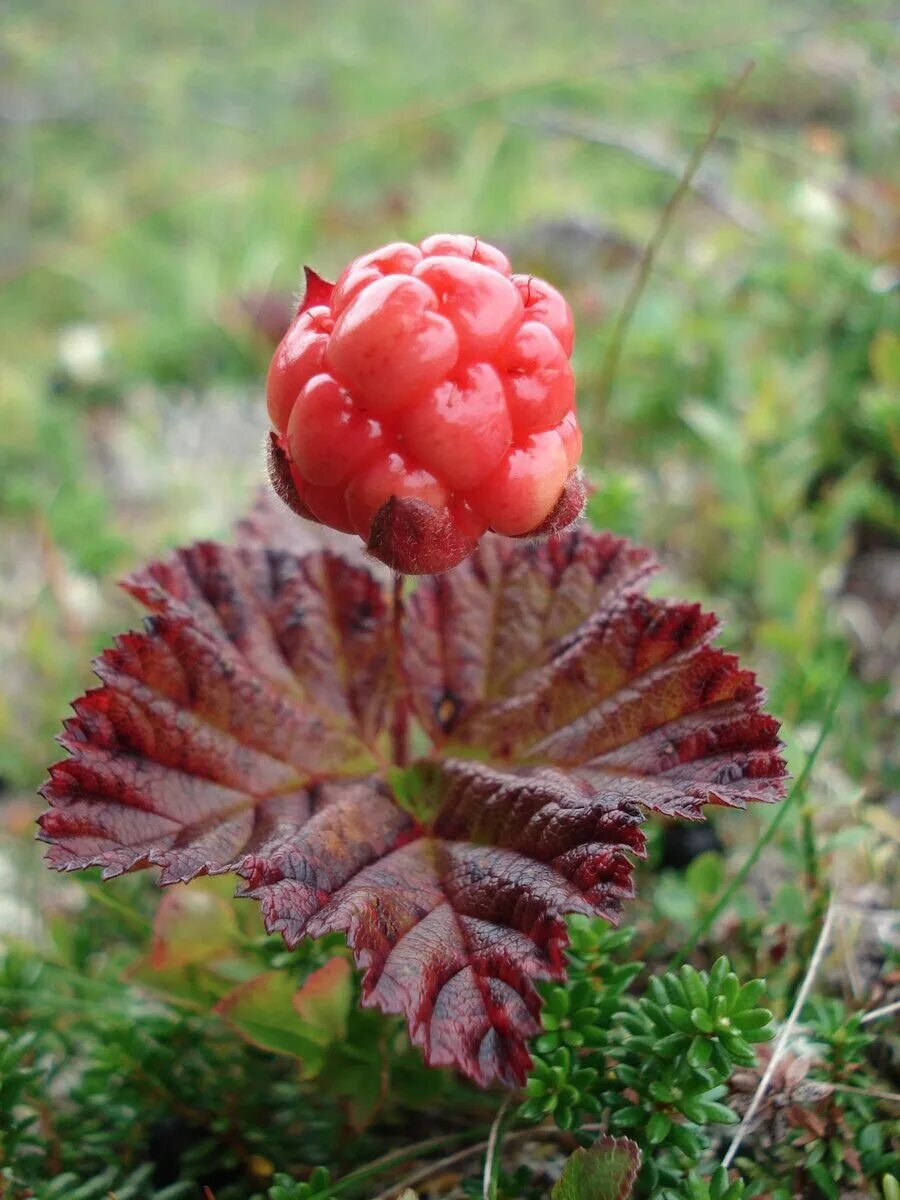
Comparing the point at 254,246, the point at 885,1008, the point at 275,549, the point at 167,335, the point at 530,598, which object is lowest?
the point at 885,1008

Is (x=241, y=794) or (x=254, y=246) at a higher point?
(x=254, y=246)

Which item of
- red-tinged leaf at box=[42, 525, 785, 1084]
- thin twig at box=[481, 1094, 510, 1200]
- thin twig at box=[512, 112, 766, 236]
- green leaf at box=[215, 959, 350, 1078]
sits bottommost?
thin twig at box=[481, 1094, 510, 1200]

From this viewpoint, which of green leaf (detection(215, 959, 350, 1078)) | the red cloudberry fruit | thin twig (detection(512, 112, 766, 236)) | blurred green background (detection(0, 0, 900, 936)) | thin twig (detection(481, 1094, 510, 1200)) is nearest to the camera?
the red cloudberry fruit

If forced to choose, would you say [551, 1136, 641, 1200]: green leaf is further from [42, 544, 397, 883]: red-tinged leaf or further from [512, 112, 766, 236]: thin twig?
[512, 112, 766, 236]: thin twig

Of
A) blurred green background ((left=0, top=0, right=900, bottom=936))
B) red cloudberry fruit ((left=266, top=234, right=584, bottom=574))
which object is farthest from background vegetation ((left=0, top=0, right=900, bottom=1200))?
red cloudberry fruit ((left=266, top=234, right=584, bottom=574))

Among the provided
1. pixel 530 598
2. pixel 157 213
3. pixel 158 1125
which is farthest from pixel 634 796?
pixel 157 213

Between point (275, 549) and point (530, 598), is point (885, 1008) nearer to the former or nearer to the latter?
point (530, 598)

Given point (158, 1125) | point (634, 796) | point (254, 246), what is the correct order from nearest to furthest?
point (634, 796)
point (158, 1125)
point (254, 246)

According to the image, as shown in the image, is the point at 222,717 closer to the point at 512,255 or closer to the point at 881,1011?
the point at 881,1011

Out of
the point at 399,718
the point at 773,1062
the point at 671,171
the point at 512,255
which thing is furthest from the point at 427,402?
the point at 512,255
